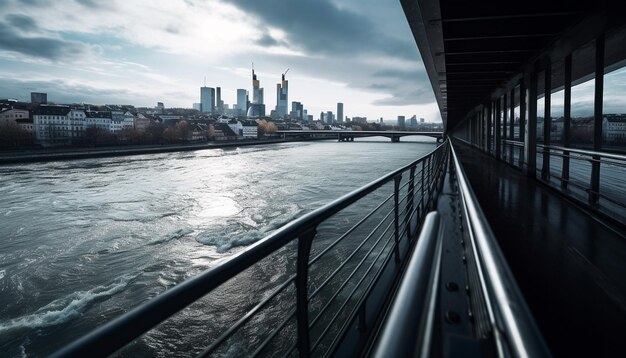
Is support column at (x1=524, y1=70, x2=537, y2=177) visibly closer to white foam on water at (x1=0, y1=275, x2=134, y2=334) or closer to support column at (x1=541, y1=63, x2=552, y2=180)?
support column at (x1=541, y1=63, x2=552, y2=180)

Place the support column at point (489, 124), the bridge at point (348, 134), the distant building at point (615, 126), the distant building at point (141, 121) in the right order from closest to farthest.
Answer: the distant building at point (615, 126)
the support column at point (489, 124)
the bridge at point (348, 134)
the distant building at point (141, 121)

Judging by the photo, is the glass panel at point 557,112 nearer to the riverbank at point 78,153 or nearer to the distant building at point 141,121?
the riverbank at point 78,153

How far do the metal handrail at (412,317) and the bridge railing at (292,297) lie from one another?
362 mm

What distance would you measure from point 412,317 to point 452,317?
1.33 metres

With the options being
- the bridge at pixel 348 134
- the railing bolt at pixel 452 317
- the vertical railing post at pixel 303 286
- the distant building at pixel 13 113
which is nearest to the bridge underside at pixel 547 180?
the railing bolt at pixel 452 317

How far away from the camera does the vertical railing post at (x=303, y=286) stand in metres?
1.36

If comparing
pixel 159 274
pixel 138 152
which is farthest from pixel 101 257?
pixel 138 152

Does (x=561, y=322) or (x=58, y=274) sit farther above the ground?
(x=561, y=322)

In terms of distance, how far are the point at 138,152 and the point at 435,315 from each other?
52.0 m

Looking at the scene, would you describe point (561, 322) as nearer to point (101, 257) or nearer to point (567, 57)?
point (567, 57)

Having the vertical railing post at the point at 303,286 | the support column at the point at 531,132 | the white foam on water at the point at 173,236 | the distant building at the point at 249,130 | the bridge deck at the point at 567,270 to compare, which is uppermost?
the distant building at the point at 249,130

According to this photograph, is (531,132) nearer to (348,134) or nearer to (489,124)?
(489,124)

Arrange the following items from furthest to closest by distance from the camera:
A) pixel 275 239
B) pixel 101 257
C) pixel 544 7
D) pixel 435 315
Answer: pixel 101 257, pixel 544 7, pixel 275 239, pixel 435 315

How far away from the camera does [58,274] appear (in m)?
8.95
